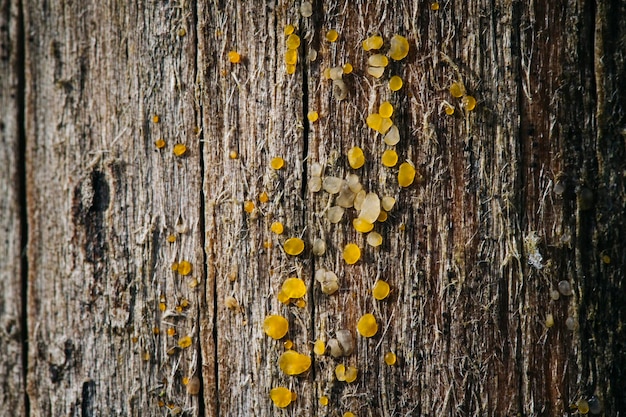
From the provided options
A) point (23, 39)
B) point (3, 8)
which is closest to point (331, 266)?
point (23, 39)

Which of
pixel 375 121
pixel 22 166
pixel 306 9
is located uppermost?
pixel 306 9

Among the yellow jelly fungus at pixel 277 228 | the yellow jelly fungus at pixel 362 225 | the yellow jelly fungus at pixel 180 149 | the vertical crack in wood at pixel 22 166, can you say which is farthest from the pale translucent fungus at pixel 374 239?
the vertical crack in wood at pixel 22 166

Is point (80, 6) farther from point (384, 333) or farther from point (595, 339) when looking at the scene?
point (595, 339)

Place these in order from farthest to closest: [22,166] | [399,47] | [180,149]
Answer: [22,166] → [180,149] → [399,47]

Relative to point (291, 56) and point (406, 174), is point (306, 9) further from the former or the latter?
point (406, 174)

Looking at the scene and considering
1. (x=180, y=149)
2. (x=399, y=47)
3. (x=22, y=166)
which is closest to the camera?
(x=399, y=47)

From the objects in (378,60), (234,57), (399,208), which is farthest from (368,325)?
(234,57)

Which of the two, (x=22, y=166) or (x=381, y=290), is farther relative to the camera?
(x=22, y=166)
